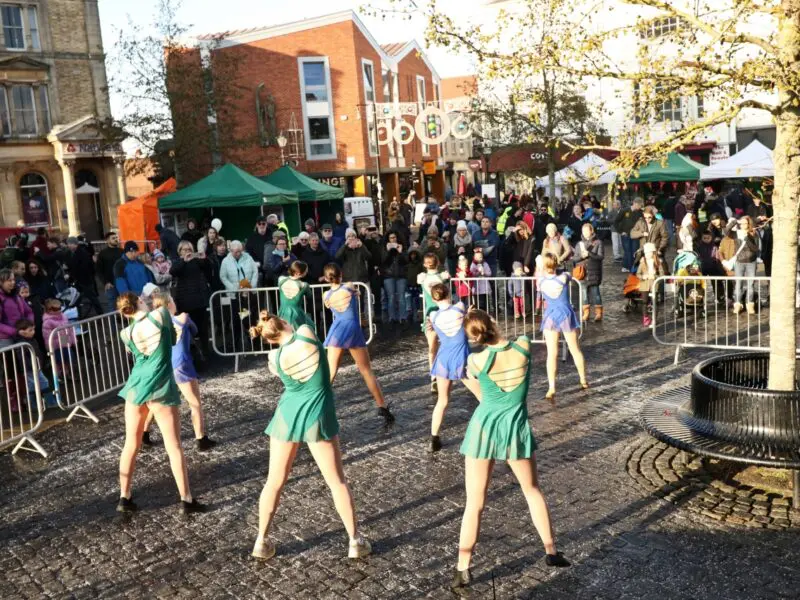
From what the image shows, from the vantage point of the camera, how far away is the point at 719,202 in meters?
22.5

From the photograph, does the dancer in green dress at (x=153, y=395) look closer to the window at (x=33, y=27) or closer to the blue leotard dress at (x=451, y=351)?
the blue leotard dress at (x=451, y=351)

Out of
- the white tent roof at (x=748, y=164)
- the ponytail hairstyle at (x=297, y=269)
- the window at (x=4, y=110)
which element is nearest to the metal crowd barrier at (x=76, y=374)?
the ponytail hairstyle at (x=297, y=269)

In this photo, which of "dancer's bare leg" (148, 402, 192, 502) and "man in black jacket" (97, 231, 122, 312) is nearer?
"dancer's bare leg" (148, 402, 192, 502)

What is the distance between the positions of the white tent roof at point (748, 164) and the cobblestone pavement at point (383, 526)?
16031 mm

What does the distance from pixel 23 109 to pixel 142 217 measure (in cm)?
1115

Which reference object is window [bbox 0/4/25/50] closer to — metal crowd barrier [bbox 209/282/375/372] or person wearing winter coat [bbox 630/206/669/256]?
metal crowd barrier [bbox 209/282/375/372]

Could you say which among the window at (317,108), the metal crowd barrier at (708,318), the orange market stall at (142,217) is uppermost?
the window at (317,108)

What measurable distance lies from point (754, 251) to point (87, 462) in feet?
35.6

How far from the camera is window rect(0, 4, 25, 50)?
33.8m

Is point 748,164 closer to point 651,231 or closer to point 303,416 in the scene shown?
point 651,231

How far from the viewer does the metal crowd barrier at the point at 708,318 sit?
11.3m

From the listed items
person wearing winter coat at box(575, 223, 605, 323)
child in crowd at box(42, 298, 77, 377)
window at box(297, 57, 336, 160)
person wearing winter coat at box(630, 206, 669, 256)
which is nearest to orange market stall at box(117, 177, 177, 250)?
window at box(297, 57, 336, 160)

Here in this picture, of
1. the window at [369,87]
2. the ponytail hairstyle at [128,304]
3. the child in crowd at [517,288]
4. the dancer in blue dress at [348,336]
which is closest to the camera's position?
the ponytail hairstyle at [128,304]

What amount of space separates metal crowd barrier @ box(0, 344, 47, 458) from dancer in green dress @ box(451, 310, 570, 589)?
516 centimetres
